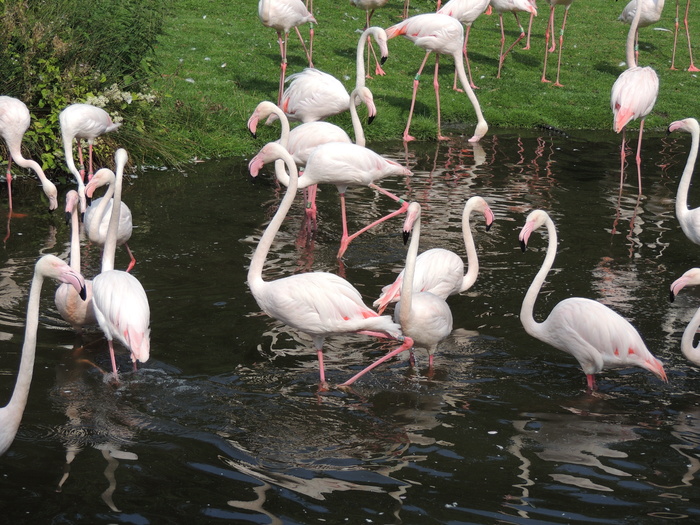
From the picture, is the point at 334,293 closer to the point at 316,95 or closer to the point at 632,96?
the point at 316,95

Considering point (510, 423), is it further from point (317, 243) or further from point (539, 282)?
point (317, 243)

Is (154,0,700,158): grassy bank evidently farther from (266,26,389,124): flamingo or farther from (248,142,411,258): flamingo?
(248,142,411,258): flamingo

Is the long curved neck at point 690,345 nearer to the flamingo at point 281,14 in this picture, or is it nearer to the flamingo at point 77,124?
the flamingo at point 77,124

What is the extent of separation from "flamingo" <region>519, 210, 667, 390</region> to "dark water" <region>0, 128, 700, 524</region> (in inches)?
6.5

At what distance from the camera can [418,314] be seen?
530cm

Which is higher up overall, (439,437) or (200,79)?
(200,79)

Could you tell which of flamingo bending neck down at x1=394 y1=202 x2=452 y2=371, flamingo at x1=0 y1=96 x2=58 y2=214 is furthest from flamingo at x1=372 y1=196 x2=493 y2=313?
flamingo at x1=0 y1=96 x2=58 y2=214

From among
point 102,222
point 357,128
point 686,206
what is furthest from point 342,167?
point 686,206

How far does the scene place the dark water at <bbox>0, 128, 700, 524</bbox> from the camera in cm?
392

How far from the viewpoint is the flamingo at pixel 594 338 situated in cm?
505

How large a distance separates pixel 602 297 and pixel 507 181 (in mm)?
3618

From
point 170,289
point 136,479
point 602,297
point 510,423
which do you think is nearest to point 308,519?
point 136,479

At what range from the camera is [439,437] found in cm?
452

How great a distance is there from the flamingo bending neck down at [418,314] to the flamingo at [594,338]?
0.61 meters
